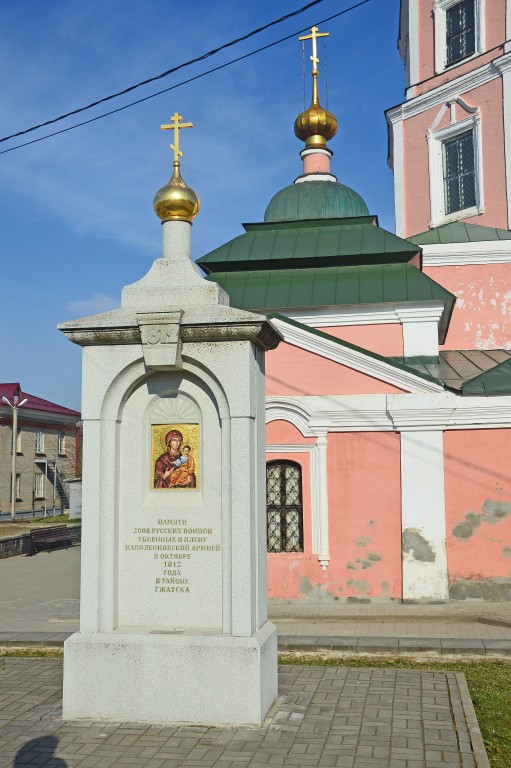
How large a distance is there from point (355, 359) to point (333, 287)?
289cm

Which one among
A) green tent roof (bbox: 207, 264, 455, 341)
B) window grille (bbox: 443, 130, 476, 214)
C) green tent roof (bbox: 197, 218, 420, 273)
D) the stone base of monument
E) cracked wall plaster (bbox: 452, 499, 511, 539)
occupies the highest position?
window grille (bbox: 443, 130, 476, 214)

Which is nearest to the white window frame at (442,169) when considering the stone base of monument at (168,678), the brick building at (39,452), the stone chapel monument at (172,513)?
the stone chapel monument at (172,513)

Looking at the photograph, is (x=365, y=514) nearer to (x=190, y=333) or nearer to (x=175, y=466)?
(x=175, y=466)

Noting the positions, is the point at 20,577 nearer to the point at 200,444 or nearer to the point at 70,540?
the point at 70,540

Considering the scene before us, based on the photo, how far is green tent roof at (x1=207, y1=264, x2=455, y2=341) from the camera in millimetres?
14500

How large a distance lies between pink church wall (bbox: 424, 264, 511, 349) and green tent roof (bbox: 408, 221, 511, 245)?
679mm

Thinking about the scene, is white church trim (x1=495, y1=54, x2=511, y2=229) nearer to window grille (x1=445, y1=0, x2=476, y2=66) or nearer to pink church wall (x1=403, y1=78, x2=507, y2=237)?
pink church wall (x1=403, y1=78, x2=507, y2=237)

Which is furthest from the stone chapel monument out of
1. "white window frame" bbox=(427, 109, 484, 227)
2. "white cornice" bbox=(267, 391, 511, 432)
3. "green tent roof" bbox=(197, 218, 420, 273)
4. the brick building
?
the brick building

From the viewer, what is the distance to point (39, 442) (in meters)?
39.2

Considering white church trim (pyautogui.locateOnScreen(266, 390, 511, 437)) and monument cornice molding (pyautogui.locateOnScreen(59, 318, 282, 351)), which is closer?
monument cornice molding (pyautogui.locateOnScreen(59, 318, 282, 351))

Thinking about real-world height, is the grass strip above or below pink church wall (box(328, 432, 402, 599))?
below

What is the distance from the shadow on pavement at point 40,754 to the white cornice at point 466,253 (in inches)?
563

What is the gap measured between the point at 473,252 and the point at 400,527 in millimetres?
A: 7903

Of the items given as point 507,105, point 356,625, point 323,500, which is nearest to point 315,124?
point 507,105
